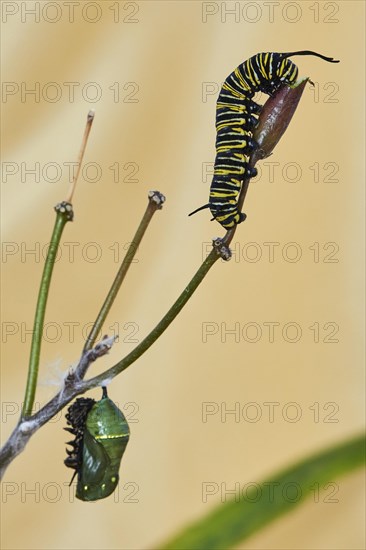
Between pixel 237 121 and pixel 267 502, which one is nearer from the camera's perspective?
pixel 237 121

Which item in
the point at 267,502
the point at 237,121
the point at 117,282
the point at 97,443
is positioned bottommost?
the point at 267,502

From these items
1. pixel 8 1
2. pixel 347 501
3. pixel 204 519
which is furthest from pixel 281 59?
pixel 347 501

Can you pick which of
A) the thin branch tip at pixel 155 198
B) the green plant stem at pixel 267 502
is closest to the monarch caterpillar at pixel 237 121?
the thin branch tip at pixel 155 198

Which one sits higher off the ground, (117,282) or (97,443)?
(117,282)

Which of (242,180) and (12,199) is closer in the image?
(242,180)

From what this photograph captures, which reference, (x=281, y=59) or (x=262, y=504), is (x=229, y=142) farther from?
(x=262, y=504)

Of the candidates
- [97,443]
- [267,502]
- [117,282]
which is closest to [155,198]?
[117,282]

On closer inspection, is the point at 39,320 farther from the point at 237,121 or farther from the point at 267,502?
the point at 267,502
